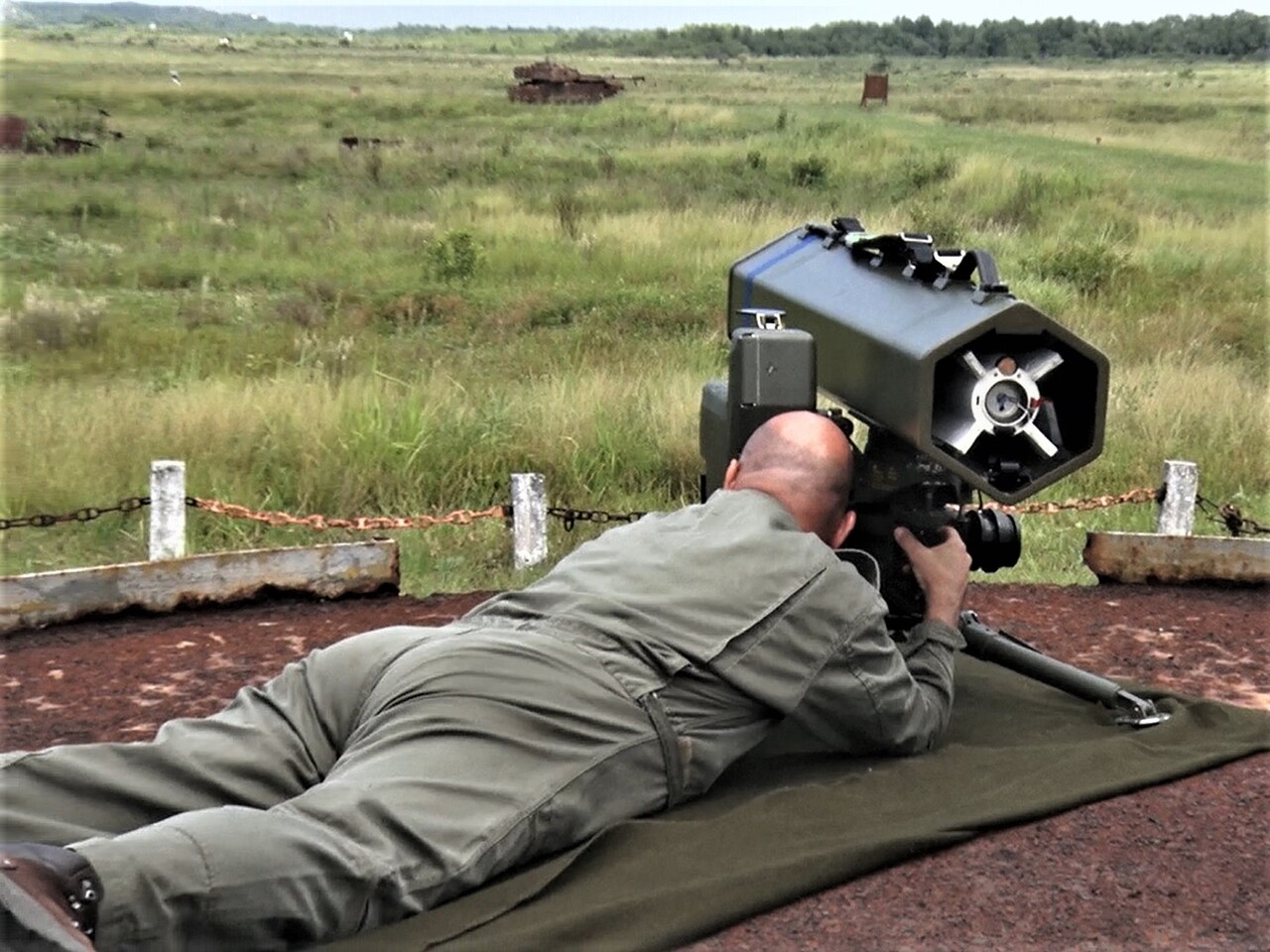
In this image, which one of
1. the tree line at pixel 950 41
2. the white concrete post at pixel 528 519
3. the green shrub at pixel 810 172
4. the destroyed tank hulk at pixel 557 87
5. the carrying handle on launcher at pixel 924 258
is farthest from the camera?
the tree line at pixel 950 41

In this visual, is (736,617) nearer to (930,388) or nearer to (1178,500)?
(930,388)

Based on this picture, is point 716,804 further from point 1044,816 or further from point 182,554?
point 182,554

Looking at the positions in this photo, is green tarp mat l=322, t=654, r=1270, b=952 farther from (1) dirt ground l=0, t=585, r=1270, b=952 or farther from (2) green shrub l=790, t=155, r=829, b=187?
(2) green shrub l=790, t=155, r=829, b=187

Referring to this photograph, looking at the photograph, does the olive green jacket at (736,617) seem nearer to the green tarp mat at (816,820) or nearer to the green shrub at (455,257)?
the green tarp mat at (816,820)

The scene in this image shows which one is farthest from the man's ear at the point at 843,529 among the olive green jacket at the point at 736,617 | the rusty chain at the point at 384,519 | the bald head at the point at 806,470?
the rusty chain at the point at 384,519

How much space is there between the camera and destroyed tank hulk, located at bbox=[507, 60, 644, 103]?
40.3 m

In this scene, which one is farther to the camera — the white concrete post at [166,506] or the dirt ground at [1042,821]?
the white concrete post at [166,506]

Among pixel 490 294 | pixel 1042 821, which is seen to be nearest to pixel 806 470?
pixel 1042 821

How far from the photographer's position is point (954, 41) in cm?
10706

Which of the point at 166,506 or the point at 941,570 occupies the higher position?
the point at 941,570

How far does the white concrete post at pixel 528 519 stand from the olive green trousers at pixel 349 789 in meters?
2.60

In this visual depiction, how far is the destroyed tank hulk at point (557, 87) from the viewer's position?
40344 mm

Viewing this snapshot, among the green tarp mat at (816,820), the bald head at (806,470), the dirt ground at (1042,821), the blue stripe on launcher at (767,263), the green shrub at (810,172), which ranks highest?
the green shrub at (810,172)

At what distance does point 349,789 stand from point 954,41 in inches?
4342
